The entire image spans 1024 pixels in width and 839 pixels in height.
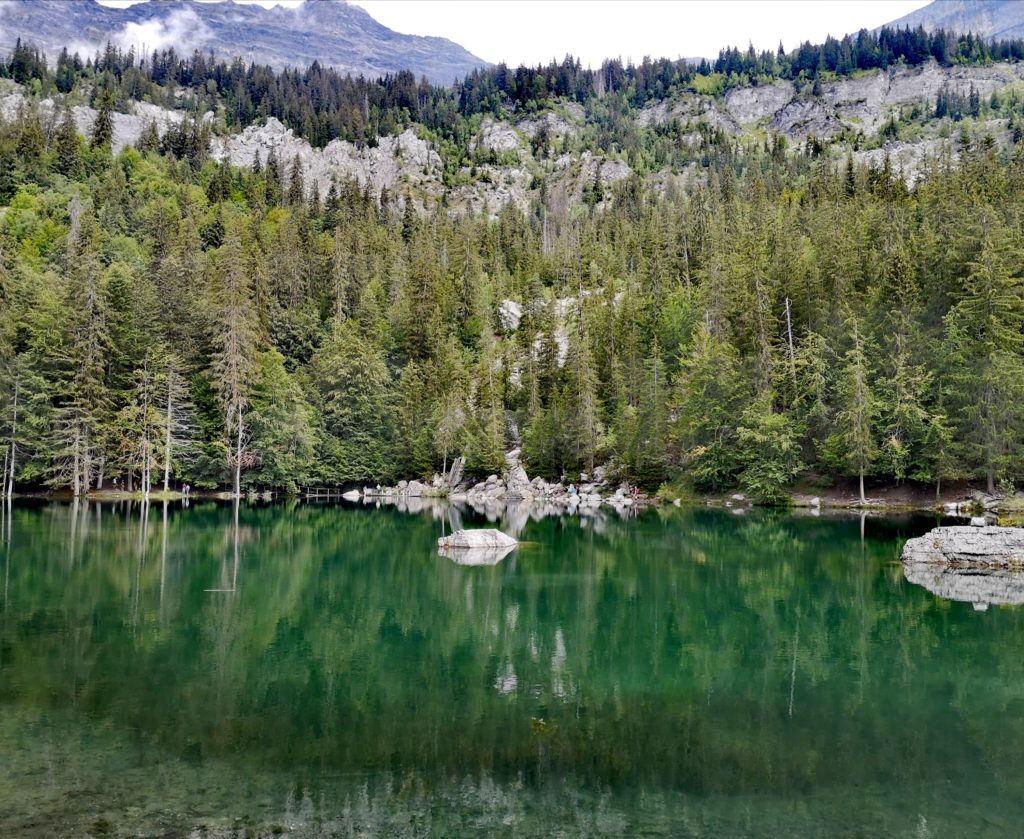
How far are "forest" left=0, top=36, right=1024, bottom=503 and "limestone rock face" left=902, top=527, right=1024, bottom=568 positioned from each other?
21372 mm

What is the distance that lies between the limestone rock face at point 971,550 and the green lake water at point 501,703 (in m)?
3.62

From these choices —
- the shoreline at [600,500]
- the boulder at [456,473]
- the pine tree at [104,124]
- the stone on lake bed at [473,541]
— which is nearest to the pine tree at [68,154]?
the pine tree at [104,124]

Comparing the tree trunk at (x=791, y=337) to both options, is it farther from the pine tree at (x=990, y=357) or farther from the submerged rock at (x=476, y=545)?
the submerged rock at (x=476, y=545)

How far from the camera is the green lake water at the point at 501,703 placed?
9078 millimetres

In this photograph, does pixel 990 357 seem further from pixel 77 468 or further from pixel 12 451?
pixel 12 451

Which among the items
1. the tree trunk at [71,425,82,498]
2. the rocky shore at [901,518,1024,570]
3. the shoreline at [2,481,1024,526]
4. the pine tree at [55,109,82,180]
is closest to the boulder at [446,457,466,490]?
the shoreline at [2,481,1024,526]

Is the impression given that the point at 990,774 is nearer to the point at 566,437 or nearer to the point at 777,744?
the point at 777,744

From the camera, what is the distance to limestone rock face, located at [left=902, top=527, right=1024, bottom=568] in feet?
97.3

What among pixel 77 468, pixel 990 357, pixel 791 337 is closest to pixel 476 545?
pixel 990 357

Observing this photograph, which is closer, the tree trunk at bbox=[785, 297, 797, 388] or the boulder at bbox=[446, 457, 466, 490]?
the tree trunk at bbox=[785, 297, 797, 388]

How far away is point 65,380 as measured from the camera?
66.2m

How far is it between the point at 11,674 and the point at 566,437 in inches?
2465

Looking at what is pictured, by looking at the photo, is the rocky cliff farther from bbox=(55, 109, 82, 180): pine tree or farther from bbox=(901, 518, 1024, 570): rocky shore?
bbox=(901, 518, 1024, 570): rocky shore

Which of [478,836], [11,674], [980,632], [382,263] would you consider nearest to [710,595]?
[980,632]
